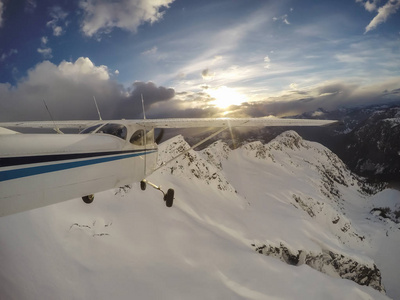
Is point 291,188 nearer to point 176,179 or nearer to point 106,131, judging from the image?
point 176,179

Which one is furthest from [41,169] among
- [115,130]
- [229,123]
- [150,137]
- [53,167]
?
[229,123]

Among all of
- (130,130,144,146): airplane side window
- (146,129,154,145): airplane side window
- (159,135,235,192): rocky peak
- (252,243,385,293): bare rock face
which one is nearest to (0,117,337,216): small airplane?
(130,130,144,146): airplane side window

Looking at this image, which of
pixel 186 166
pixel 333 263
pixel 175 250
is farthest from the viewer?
pixel 186 166

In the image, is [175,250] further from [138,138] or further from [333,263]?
[333,263]

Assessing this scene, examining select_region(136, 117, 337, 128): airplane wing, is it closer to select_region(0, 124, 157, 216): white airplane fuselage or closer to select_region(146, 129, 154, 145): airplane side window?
select_region(146, 129, 154, 145): airplane side window

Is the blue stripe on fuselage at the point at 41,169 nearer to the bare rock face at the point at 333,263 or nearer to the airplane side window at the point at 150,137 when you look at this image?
the airplane side window at the point at 150,137

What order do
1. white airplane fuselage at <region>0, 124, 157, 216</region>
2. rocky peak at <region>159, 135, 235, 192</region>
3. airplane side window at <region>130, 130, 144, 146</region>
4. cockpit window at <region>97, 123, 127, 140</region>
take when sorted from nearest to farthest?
white airplane fuselage at <region>0, 124, 157, 216</region> < cockpit window at <region>97, 123, 127, 140</region> < airplane side window at <region>130, 130, 144, 146</region> < rocky peak at <region>159, 135, 235, 192</region>

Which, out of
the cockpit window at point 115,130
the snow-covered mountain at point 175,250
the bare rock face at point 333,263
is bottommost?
the bare rock face at point 333,263

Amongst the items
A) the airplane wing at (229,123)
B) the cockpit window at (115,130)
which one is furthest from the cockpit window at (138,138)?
the airplane wing at (229,123)
